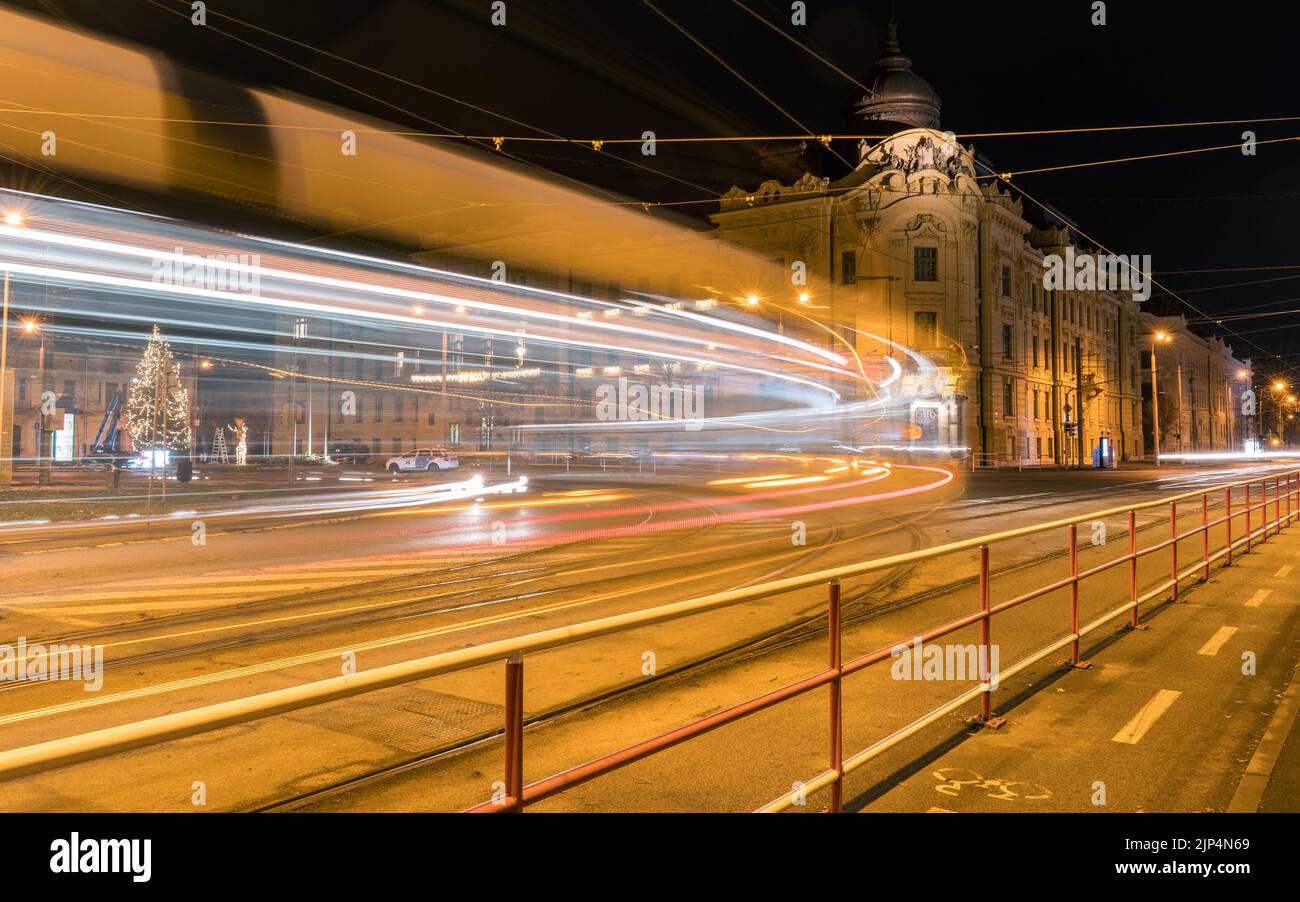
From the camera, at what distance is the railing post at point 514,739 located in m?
2.67

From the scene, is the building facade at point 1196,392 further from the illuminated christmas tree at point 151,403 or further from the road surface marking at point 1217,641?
the road surface marking at point 1217,641

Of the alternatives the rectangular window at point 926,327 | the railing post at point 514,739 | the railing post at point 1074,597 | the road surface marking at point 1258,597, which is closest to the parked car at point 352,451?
the rectangular window at point 926,327

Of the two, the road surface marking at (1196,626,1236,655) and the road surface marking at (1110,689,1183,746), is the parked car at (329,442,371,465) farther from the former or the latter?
the road surface marking at (1110,689,1183,746)

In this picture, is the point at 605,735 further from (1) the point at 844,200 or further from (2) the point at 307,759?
(1) the point at 844,200

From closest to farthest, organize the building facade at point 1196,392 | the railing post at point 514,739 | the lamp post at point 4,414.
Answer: the railing post at point 514,739
the lamp post at point 4,414
the building facade at point 1196,392

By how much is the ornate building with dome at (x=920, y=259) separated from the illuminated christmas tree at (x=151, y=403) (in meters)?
31.0

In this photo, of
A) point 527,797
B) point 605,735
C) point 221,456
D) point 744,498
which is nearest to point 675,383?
point 744,498

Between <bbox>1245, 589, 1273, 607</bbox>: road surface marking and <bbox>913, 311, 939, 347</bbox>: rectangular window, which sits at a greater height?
<bbox>913, 311, 939, 347</bbox>: rectangular window

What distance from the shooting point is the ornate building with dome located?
56000 millimetres

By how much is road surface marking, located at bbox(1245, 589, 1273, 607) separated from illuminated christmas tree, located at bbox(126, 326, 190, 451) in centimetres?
3528

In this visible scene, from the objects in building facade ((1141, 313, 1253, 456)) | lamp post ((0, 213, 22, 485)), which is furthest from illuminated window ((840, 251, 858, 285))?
lamp post ((0, 213, 22, 485))

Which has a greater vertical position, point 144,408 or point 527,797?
point 144,408

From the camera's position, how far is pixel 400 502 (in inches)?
1073
